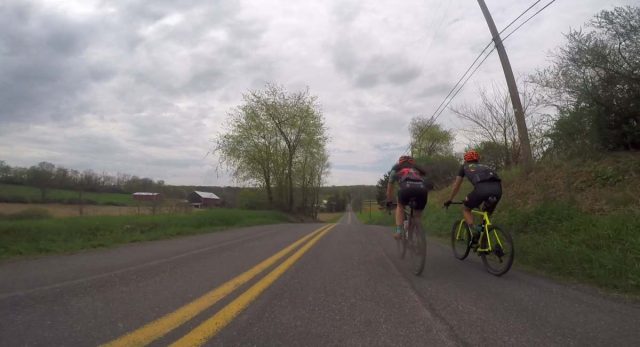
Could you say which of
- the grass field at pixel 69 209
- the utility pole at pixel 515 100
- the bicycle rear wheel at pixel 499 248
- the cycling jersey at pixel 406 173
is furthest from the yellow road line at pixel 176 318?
the grass field at pixel 69 209

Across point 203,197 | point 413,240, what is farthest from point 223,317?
point 203,197

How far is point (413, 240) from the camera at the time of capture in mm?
5379

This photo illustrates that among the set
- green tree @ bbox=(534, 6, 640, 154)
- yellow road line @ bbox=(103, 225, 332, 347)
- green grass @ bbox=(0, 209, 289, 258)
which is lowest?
green grass @ bbox=(0, 209, 289, 258)

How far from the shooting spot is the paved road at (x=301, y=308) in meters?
2.58

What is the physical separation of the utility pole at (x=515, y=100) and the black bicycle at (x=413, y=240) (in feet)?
20.2

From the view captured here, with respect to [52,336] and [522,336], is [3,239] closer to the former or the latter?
[52,336]

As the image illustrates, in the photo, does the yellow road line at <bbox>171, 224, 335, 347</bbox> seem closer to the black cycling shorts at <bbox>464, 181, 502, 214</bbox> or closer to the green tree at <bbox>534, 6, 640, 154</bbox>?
the black cycling shorts at <bbox>464, 181, 502, 214</bbox>

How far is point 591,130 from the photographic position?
8.47 m

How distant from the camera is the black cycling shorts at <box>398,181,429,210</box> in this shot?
5.52 metres

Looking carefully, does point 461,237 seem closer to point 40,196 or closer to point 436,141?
point 40,196

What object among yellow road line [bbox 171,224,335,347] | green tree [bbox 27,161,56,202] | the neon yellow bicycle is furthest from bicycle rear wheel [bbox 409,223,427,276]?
green tree [bbox 27,161,56,202]

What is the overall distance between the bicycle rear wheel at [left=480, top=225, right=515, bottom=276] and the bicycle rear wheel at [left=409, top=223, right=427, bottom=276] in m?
0.84

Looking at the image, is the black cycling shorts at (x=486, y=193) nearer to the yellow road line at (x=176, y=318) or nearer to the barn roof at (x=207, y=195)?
the yellow road line at (x=176, y=318)

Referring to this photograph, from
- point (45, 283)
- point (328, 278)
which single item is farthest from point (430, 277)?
point (45, 283)
